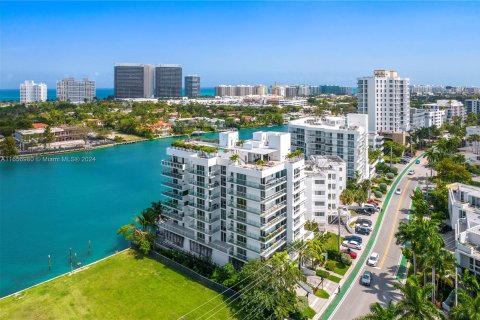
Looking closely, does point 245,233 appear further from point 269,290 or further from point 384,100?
point 384,100

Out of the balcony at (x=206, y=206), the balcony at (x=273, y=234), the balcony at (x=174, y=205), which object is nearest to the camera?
the balcony at (x=273, y=234)

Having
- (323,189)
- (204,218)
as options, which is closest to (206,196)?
(204,218)

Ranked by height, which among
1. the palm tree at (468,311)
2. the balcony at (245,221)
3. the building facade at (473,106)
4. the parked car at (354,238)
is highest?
the building facade at (473,106)

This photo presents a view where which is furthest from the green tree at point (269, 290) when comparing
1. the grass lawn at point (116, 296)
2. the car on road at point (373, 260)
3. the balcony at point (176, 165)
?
the balcony at point (176, 165)

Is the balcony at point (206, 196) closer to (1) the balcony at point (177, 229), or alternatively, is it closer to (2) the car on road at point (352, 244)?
(1) the balcony at point (177, 229)

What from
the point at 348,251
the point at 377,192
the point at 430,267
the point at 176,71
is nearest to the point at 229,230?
the point at 348,251

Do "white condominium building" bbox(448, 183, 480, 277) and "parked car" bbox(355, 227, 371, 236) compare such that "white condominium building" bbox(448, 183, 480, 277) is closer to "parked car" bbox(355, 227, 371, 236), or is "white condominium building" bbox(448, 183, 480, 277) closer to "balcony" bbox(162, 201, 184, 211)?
"parked car" bbox(355, 227, 371, 236)

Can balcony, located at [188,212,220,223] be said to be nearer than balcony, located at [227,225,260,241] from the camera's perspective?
No

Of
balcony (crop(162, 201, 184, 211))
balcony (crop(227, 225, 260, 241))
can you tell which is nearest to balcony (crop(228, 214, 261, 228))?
balcony (crop(227, 225, 260, 241))
